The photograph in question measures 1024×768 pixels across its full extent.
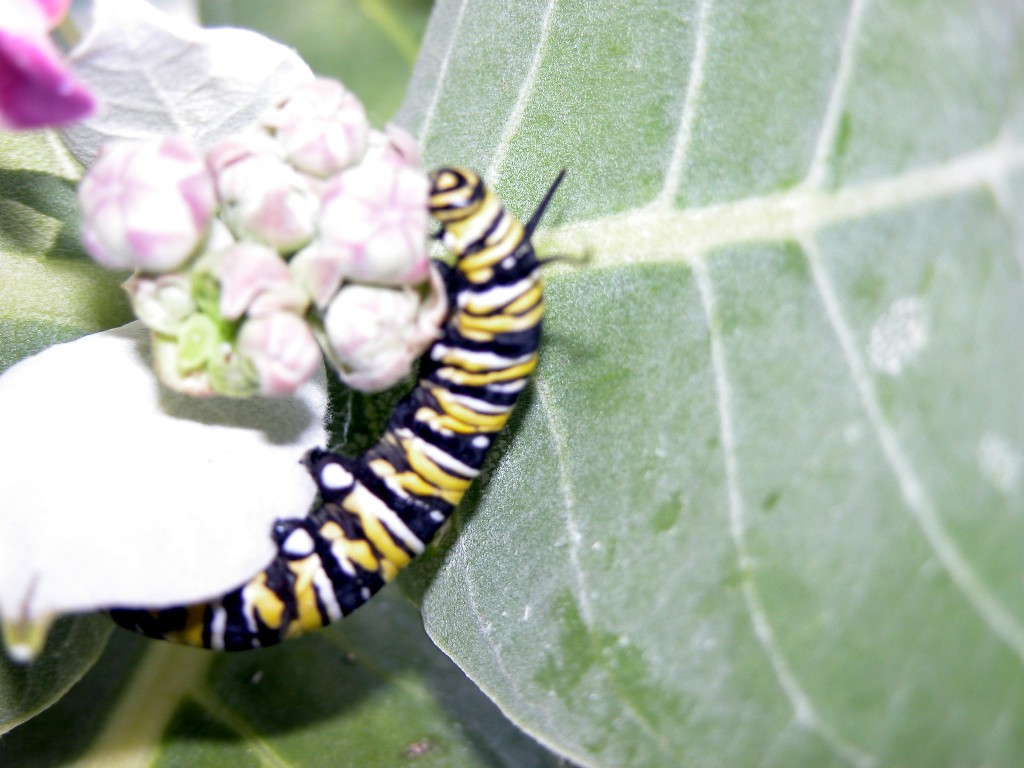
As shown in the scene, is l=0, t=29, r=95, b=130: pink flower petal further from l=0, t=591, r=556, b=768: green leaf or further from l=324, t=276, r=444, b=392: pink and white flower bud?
l=0, t=591, r=556, b=768: green leaf

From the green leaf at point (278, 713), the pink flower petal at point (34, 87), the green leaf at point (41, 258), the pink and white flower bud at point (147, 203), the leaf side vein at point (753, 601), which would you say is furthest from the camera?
the green leaf at point (278, 713)

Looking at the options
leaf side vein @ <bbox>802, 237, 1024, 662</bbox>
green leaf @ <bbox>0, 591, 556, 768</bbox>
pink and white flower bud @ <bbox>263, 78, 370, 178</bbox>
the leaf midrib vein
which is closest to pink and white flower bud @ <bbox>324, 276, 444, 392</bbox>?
pink and white flower bud @ <bbox>263, 78, 370, 178</bbox>

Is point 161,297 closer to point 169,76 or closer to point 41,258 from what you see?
point 169,76

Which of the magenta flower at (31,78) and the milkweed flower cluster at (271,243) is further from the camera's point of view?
the milkweed flower cluster at (271,243)

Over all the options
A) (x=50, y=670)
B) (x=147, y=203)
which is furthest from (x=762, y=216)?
(x=50, y=670)

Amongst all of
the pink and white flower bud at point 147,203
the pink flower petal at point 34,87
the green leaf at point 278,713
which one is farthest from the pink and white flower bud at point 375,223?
the green leaf at point 278,713

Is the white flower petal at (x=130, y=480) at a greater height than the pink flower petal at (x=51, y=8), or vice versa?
the pink flower petal at (x=51, y=8)

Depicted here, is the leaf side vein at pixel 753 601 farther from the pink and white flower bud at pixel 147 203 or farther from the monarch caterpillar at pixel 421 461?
the pink and white flower bud at pixel 147 203
